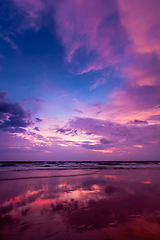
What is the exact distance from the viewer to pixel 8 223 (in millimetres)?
4586

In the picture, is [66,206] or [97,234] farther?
[66,206]

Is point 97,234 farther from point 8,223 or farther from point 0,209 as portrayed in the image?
point 0,209

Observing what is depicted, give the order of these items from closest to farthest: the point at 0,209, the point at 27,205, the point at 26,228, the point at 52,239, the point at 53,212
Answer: the point at 52,239 → the point at 26,228 → the point at 53,212 → the point at 0,209 → the point at 27,205

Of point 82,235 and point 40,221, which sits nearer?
point 82,235

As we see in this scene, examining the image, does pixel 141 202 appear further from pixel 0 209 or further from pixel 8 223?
pixel 0 209

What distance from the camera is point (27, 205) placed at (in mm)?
6305

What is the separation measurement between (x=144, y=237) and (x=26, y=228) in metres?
3.84

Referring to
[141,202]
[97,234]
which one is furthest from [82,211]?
[141,202]

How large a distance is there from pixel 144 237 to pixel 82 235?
6.14ft

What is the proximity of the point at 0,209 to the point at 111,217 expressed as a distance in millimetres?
5126

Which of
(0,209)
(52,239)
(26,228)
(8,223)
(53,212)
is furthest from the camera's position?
(0,209)

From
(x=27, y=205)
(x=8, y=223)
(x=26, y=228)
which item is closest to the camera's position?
(x=26, y=228)

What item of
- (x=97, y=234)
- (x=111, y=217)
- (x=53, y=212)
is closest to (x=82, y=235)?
(x=97, y=234)

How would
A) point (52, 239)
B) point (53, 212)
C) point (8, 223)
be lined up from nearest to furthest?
point (52, 239), point (8, 223), point (53, 212)
